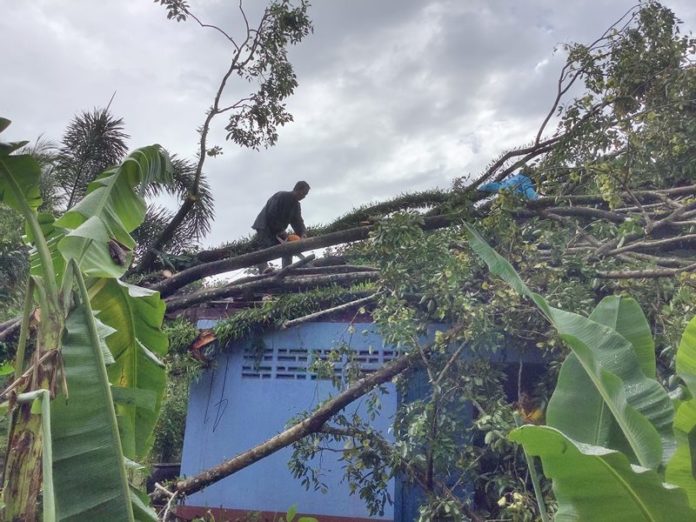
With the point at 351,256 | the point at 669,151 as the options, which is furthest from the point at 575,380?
the point at 351,256

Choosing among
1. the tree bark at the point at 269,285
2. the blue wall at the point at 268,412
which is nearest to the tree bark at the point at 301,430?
the blue wall at the point at 268,412

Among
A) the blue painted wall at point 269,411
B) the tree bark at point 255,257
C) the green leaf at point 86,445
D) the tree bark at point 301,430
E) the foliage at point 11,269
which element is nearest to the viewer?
the green leaf at point 86,445

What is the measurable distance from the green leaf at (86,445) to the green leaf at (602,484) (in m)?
1.36

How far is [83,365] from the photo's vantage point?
230 centimetres

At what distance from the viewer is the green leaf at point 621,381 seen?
236 cm

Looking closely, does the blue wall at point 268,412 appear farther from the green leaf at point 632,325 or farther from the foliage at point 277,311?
the green leaf at point 632,325

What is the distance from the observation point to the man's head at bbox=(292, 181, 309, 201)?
920 cm

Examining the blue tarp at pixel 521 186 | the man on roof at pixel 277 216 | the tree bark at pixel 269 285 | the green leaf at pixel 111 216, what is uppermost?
the man on roof at pixel 277 216

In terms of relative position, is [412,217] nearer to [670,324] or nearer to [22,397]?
[670,324]

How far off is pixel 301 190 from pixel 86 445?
7.30m

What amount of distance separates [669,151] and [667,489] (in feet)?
16.9

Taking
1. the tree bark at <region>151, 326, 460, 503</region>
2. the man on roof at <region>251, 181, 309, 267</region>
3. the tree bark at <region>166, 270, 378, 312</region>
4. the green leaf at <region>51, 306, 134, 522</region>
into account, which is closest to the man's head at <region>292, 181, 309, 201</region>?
the man on roof at <region>251, 181, 309, 267</region>

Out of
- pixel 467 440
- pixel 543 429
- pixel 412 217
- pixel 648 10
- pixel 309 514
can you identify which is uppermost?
pixel 648 10

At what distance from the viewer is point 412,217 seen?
5.67 m
